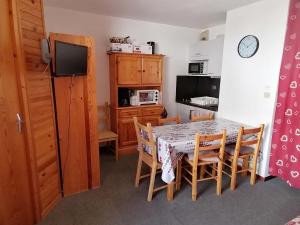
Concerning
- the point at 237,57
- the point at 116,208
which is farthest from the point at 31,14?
the point at 237,57

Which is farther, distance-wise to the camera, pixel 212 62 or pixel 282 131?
pixel 212 62

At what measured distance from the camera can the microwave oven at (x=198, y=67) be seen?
3.94 meters

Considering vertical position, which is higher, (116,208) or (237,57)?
(237,57)

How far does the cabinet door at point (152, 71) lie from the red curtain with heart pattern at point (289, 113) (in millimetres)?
2005

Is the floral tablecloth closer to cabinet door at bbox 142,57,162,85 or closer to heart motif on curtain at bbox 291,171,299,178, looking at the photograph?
heart motif on curtain at bbox 291,171,299,178

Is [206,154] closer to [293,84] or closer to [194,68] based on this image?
[293,84]

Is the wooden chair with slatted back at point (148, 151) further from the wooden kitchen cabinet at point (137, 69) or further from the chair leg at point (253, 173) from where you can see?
the wooden kitchen cabinet at point (137, 69)

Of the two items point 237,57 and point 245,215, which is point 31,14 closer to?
point 237,57

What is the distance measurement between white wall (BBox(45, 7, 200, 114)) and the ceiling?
0.14m

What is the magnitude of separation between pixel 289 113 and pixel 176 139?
1467mm

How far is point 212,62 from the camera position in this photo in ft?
12.3

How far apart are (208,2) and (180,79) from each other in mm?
1913

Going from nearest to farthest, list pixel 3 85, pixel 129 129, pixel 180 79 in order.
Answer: pixel 3 85
pixel 129 129
pixel 180 79

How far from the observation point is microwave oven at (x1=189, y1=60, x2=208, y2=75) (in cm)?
394
